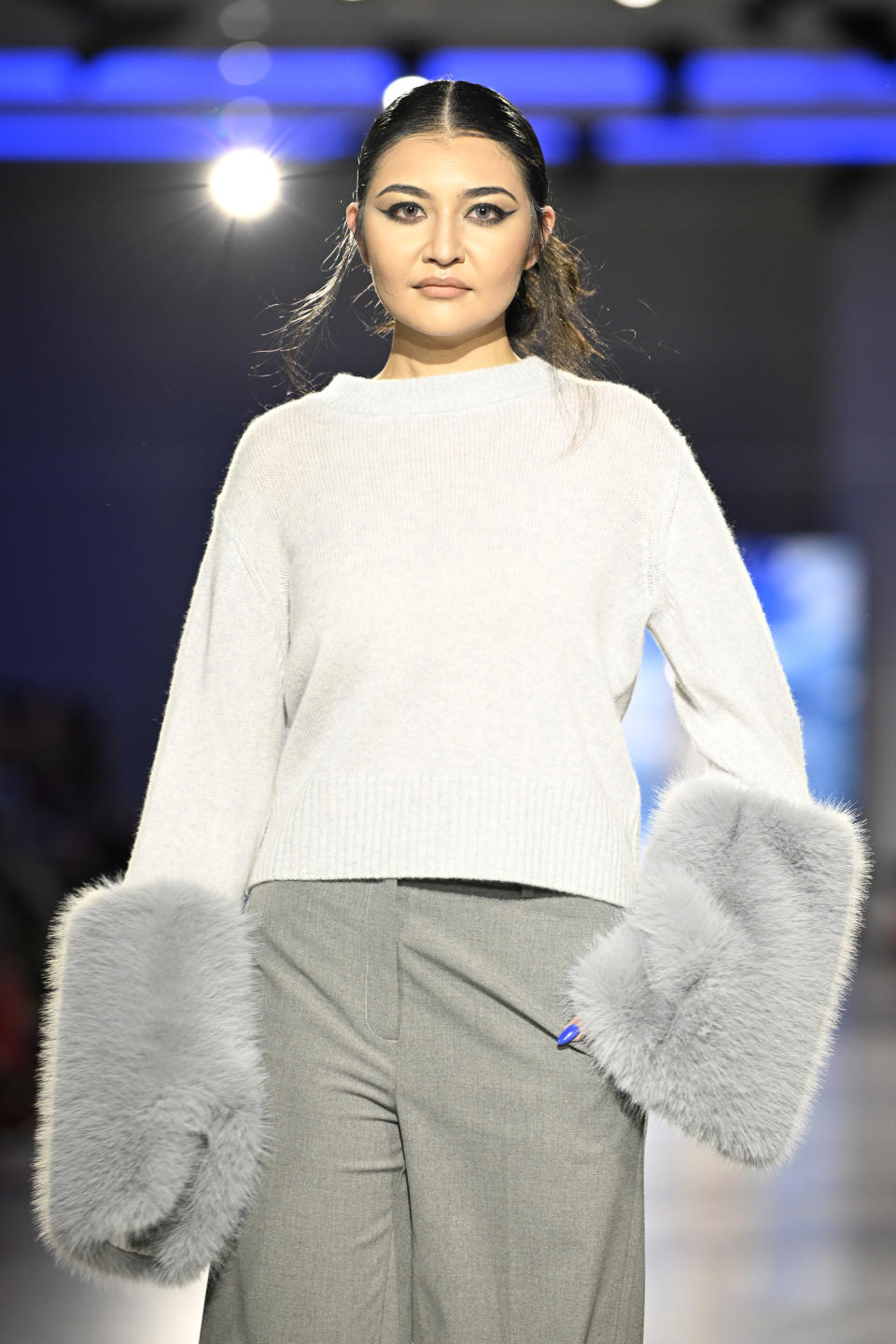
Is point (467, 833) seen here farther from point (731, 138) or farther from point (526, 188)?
point (731, 138)

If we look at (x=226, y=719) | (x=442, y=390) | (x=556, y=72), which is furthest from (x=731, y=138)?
(x=226, y=719)

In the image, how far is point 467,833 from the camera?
3.93 ft

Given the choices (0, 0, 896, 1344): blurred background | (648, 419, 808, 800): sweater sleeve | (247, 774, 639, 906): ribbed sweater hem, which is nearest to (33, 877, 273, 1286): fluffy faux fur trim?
(247, 774, 639, 906): ribbed sweater hem

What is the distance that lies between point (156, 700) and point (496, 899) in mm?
2958

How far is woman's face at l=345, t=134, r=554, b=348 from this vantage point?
1335 mm

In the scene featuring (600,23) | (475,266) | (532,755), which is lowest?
(532,755)

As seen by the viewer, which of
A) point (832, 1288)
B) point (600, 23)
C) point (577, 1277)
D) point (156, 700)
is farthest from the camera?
point (156, 700)

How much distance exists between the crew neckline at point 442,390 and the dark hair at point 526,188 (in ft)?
0.10

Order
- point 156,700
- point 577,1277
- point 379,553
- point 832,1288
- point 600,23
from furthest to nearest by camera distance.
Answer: point 156,700 → point 600,23 → point 832,1288 → point 379,553 → point 577,1277

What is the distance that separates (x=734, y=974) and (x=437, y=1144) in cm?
25

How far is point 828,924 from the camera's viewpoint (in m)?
1.21

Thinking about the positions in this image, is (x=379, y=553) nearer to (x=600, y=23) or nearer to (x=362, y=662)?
(x=362, y=662)

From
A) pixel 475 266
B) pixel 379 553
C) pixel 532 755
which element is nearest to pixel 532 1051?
pixel 532 755

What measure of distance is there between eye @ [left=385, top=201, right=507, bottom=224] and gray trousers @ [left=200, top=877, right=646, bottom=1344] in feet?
1.79
